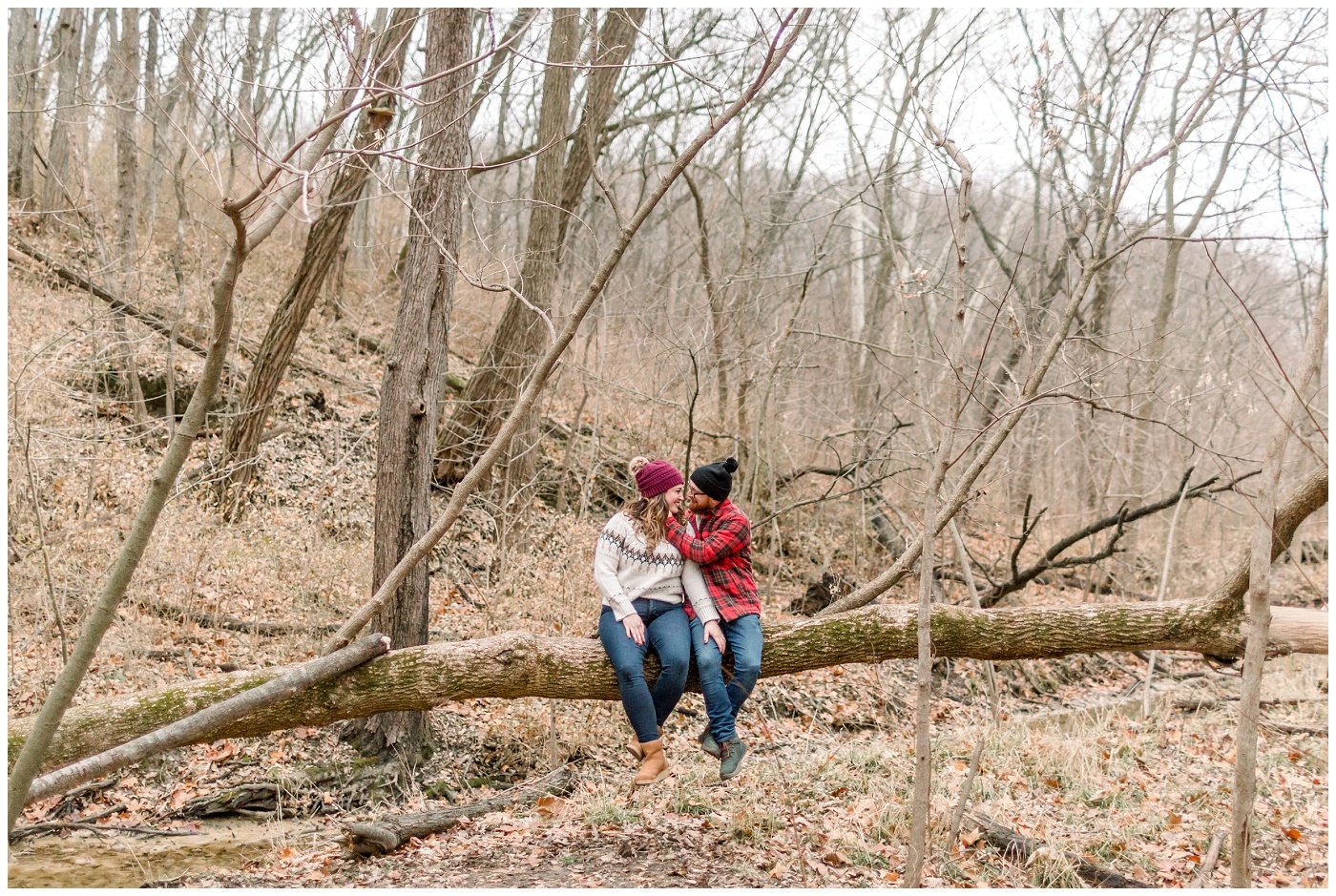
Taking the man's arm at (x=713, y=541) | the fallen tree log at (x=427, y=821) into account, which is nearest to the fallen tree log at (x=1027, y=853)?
the man's arm at (x=713, y=541)

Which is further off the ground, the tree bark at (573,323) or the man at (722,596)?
the tree bark at (573,323)

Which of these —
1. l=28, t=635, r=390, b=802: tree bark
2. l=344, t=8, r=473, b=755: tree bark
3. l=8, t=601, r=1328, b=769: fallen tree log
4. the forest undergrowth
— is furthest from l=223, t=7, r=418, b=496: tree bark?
l=28, t=635, r=390, b=802: tree bark

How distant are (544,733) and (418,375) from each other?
9.21 feet

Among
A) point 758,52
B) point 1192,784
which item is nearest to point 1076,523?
point 1192,784

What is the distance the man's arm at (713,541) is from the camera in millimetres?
5086

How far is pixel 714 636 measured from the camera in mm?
5043

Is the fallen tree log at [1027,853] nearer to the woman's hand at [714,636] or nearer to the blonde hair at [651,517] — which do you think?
the woman's hand at [714,636]

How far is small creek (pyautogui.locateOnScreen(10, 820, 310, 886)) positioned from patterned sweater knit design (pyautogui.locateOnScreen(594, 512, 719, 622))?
2.53 metres

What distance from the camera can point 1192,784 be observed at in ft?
21.2

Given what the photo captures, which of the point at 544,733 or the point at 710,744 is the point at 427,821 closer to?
the point at 544,733

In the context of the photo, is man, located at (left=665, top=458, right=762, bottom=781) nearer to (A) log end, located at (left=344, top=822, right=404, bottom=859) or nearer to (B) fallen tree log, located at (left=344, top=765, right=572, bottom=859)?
(B) fallen tree log, located at (left=344, top=765, right=572, bottom=859)

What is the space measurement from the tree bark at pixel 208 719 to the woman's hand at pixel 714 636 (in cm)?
173

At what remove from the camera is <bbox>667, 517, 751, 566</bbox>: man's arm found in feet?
16.7

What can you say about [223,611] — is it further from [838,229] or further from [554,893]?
[838,229]
